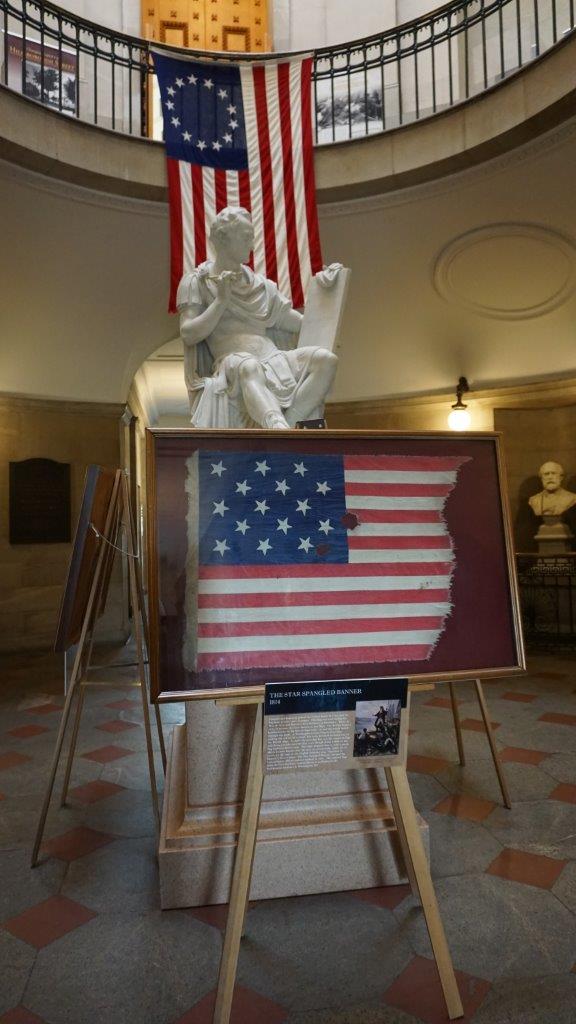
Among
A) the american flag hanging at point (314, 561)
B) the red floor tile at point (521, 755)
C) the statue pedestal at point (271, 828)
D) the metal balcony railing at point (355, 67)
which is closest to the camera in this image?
the american flag hanging at point (314, 561)

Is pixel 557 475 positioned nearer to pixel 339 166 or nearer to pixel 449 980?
pixel 339 166

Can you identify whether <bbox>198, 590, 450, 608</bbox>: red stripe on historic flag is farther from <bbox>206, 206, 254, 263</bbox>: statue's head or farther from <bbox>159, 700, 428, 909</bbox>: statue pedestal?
<bbox>206, 206, 254, 263</bbox>: statue's head

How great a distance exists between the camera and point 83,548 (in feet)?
7.54

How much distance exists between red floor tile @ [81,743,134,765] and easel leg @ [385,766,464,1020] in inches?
89.5

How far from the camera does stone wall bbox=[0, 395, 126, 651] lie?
22.3 feet

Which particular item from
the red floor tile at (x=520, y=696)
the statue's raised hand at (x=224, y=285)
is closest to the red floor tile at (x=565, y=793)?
the red floor tile at (x=520, y=696)

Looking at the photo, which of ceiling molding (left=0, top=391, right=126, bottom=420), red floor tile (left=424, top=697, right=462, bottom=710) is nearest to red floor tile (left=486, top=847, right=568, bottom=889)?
red floor tile (left=424, top=697, right=462, bottom=710)

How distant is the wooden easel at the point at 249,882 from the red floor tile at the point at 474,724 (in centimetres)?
240

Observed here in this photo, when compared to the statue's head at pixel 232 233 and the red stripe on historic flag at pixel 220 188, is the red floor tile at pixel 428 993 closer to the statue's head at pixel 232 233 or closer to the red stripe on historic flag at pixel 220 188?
the statue's head at pixel 232 233

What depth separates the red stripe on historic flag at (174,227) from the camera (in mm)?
5461

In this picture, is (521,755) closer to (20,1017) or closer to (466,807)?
(466,807)

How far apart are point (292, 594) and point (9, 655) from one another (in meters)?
6.10

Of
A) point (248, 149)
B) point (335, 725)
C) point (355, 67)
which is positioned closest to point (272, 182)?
point (248, 149)

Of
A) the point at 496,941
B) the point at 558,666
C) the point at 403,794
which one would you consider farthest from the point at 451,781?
the point at 558,666
